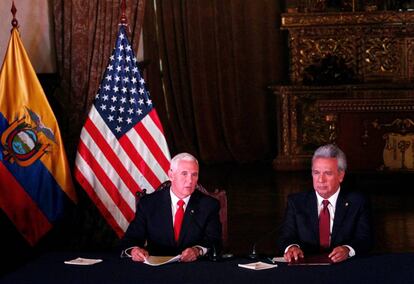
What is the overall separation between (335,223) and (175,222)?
2.89ft

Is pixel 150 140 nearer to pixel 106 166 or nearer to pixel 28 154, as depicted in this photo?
pixel 106 166

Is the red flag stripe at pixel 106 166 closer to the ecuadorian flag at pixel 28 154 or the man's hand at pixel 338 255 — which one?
the ecuadorian flag at pixel 28 154

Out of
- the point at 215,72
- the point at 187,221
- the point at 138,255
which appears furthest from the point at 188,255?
the point at 215,72

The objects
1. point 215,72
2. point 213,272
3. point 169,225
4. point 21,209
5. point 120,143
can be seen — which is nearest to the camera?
point 213,272

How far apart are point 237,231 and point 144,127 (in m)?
2.00

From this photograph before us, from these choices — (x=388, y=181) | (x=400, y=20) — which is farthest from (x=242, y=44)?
(x=388, y=181)

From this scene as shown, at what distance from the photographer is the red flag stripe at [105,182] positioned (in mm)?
6805

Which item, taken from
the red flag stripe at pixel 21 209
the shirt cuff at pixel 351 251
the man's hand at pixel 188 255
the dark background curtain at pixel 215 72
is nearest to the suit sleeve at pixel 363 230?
the shirt cuff at pixel 351 251

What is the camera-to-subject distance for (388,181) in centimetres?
1115

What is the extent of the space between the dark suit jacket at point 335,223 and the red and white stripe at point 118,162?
1.80 metres

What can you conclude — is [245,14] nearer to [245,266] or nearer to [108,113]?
[108,113]

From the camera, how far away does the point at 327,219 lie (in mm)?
5156

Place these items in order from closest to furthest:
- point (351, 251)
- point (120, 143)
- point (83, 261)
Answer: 1. point (83, 261)
2. point (351, 251)
3. point (120, 143)

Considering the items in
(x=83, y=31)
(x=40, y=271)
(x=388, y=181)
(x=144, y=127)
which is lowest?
(x=388, y=181)
